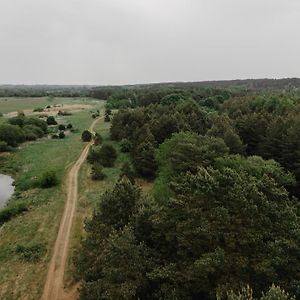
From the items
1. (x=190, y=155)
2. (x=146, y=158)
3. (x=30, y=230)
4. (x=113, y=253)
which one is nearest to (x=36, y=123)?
(x=146, y=158)

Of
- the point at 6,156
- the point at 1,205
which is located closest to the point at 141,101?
the point at 6,156

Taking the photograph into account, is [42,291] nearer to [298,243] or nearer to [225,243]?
[225,243]

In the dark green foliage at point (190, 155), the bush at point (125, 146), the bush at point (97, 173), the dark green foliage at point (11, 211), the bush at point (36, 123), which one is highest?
the dark green foliage at point (190, 155)

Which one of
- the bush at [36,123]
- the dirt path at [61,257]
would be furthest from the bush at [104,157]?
the bush at [36,123]

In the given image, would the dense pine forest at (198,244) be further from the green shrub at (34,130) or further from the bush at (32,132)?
the green shrub at (34,130)

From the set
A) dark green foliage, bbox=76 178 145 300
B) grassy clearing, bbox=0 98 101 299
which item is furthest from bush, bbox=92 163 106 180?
dark green foliage, bbox=76 178 145 300

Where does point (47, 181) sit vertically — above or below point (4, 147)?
above

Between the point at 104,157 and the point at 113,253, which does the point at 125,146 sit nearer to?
the point at 104,157
